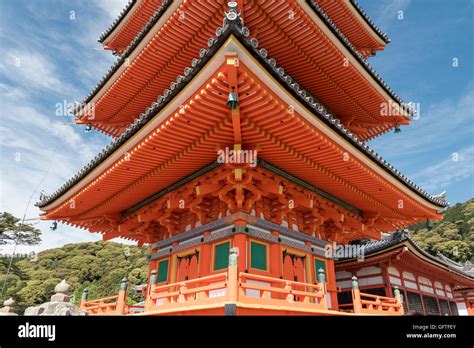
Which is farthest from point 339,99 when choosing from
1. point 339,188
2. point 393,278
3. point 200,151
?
point 393,278

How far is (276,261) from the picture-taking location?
9.71 m

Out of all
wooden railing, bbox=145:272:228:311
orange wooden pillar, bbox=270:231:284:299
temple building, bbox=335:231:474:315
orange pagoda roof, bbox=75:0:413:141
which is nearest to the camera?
wooden railing, bbox=145:272:228:311

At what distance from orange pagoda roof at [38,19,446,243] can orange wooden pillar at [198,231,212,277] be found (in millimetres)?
1538

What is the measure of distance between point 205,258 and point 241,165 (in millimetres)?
3241

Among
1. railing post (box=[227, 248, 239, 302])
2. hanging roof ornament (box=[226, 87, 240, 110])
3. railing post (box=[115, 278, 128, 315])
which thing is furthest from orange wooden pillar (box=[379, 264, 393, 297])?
hanging roof ornament (box=[226, 87, 240, 110])

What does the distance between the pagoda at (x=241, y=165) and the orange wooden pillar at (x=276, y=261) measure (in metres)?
0.06

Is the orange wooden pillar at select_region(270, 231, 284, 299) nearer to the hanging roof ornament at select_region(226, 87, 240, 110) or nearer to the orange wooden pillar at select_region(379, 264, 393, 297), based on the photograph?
the hanging roof ornament at select_region(226, 87, 240, 110)

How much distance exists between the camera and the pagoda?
24.0ft

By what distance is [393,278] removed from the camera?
53.4 feet

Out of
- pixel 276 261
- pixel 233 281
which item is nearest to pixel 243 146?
pixel 233 281

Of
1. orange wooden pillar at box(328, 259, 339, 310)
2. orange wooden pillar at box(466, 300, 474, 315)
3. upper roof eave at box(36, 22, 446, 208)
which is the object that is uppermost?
upper roof eave at box(36, 22, 446, 208)
